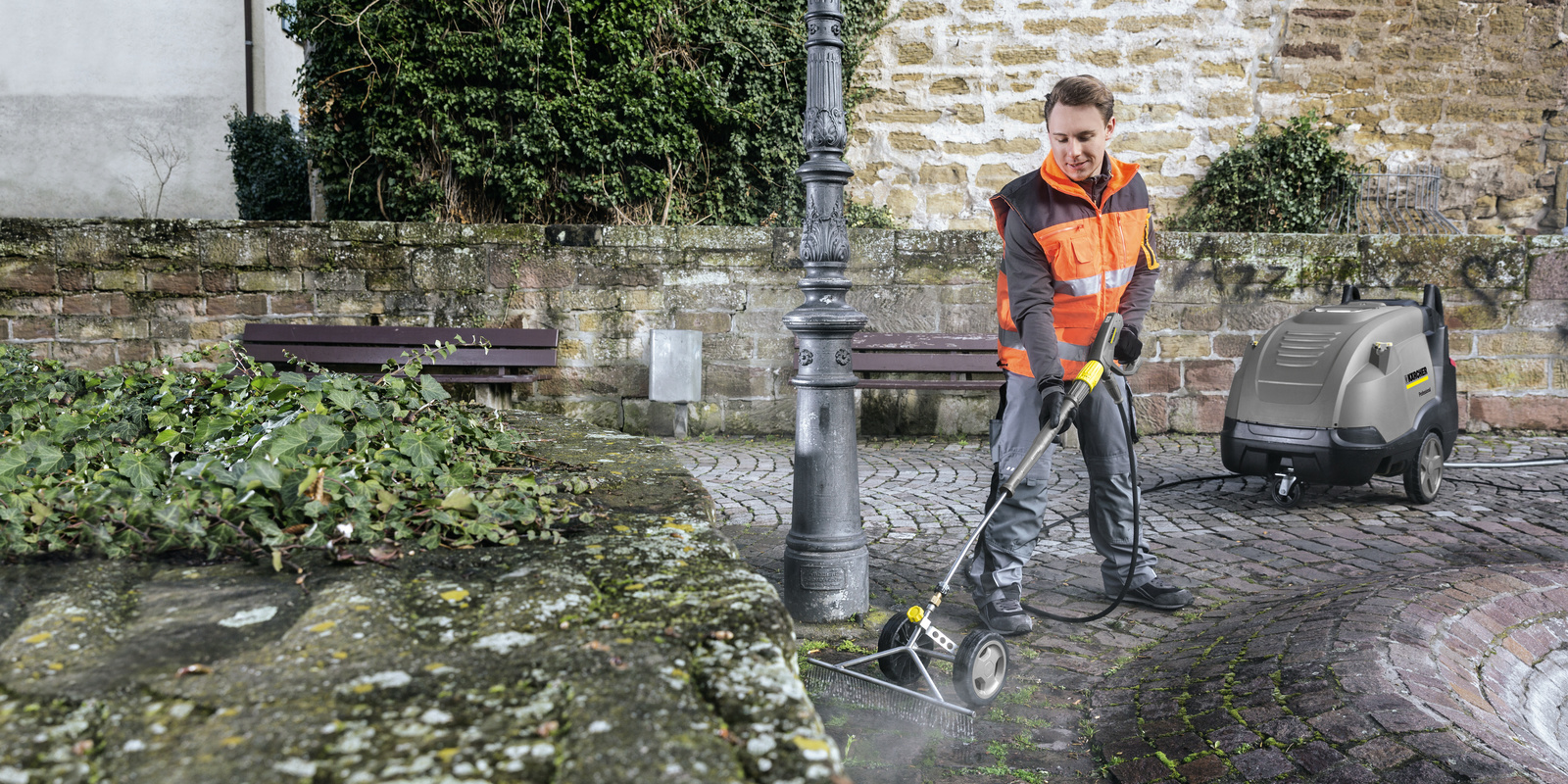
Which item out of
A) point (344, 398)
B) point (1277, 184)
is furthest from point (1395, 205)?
point (344, 398)

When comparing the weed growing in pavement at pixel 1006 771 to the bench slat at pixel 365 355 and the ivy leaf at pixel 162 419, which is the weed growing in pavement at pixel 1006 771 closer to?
the ivy leaf at pixel 162 419

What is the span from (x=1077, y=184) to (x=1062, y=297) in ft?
1.21

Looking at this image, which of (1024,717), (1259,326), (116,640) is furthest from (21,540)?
(1259,326)

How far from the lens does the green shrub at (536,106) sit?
7.58 metres

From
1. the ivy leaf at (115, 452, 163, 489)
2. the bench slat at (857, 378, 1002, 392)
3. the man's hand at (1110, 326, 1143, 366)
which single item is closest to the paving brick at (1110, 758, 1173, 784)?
the man's hand at (1110, 326, 1143, 366)

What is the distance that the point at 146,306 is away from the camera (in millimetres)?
6906

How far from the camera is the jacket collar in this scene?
3.22 meters

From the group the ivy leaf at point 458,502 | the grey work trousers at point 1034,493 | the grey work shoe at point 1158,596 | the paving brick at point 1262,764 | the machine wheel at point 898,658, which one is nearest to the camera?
the ivy leaf at point 458,502

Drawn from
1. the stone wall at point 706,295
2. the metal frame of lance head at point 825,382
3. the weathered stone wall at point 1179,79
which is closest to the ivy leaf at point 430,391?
the metal frame of lance head at point 825,382

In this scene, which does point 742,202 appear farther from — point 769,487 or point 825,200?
point 825,200

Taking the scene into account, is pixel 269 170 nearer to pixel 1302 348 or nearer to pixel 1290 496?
pixel 1302 348

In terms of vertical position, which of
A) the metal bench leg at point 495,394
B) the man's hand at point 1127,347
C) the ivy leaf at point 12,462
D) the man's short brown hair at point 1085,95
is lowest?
the metal bench leg at point 495,394

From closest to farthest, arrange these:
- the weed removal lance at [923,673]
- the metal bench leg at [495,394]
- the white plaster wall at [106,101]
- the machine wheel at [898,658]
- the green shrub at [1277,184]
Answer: the weed removal lance at [923,673] < the machine wheel at [898,658] < the metal bench leg at [495,394] < the green shrub at [1277,184] < the white plaster wall at [106,101]

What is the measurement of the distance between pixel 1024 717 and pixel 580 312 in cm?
524
